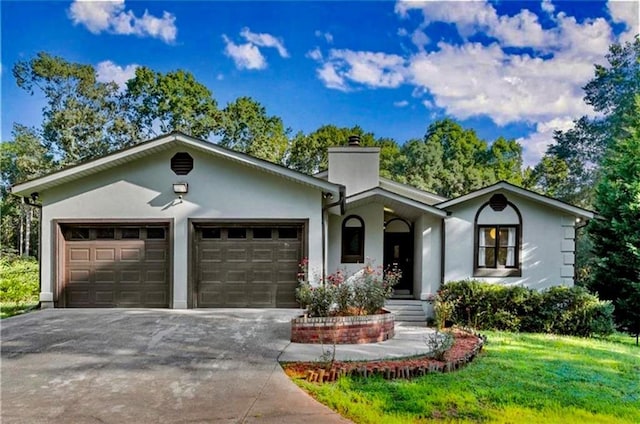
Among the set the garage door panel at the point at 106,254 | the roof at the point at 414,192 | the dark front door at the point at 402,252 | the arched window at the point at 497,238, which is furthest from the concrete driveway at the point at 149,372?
the roof at the point at 414,192

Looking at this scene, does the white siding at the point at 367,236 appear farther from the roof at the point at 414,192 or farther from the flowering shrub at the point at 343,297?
the flowering shrub at the point at 343,297

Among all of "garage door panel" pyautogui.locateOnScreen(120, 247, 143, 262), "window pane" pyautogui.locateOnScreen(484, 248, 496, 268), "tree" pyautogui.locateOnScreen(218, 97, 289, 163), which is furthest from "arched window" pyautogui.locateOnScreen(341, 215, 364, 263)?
"tree" pyautogui.locateOnScreen(218, 97, 289, 163)

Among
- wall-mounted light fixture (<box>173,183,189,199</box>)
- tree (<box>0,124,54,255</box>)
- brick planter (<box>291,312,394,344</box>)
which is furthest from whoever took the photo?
tree (<box>0,124,54,255</box>)

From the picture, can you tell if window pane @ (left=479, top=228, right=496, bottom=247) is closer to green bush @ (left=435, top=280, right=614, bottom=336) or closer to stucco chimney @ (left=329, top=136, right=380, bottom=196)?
green bush @ (left=435, top=280, right=614, bottom=336)

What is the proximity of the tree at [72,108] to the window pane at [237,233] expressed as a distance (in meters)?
21.7

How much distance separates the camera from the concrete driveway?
13.4 feet

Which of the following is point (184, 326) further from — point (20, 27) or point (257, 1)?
point (20, 27)

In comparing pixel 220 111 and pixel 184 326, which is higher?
pixel 220 111

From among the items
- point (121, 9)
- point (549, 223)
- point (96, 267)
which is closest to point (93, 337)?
point (96, 267)

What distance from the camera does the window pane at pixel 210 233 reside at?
10.3 metres

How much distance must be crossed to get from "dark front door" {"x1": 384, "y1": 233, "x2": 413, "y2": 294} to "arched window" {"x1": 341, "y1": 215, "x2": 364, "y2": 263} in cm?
125

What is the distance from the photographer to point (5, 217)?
1219 inches

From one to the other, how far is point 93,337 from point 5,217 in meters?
31.4

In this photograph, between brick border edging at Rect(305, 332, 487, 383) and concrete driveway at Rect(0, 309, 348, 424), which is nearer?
concrete driveway at Rect(0, 309, 348, 424)
